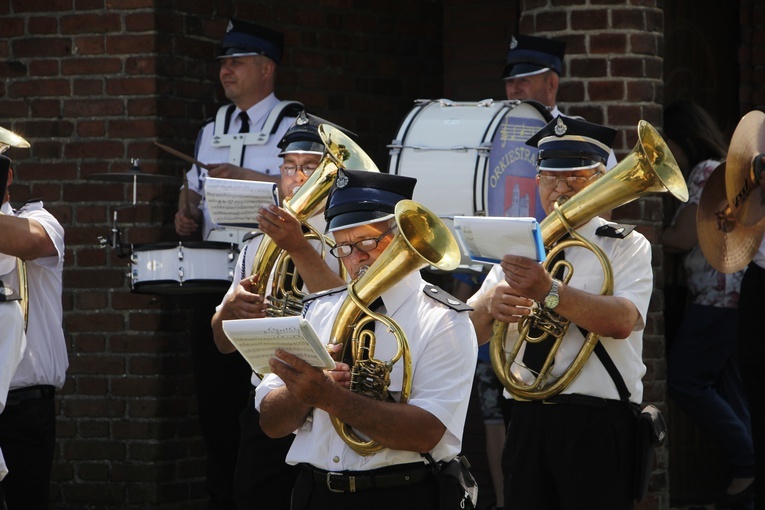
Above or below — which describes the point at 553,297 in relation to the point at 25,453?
above

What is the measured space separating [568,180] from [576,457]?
102cm

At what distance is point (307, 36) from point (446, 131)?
7.29 ft

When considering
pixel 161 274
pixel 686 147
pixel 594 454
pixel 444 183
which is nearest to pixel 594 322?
pixel 594 454

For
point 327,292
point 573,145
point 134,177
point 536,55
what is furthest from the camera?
point 536,55

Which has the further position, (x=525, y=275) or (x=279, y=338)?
(x=525, y=275)

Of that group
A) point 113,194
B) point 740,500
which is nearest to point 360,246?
point 113,194

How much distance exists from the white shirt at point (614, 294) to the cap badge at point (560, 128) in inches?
16.3

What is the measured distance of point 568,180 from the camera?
5.56 meters

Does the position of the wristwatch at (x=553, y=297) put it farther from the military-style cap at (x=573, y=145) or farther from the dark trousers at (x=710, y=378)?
the dark trousers at (x=710, y=378)

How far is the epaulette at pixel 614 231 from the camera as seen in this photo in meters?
5.45

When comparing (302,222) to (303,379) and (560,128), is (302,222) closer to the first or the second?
(560,128)

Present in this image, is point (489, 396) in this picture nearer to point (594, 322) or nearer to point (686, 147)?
point (686, 147)

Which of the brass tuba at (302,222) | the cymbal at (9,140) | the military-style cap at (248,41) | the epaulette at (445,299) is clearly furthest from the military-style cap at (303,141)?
the epaulette at (445,299)

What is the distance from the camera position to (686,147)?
25.0 feet
